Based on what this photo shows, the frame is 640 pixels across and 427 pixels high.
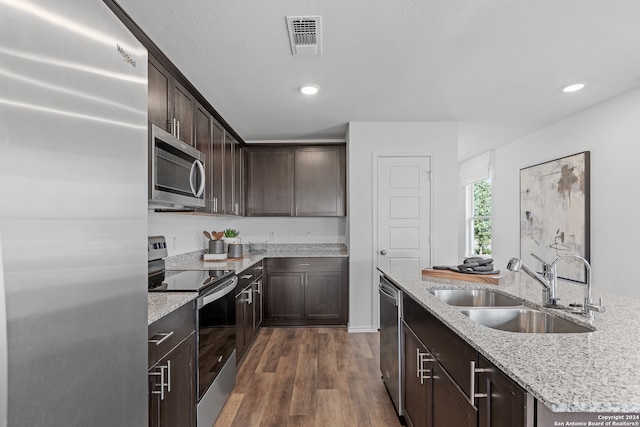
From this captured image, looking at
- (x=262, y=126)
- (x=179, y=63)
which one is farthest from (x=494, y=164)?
(x=179, y=63)

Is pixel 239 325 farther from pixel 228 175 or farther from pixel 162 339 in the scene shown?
pixel 228 175

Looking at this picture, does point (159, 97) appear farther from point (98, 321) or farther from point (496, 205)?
point (496, 205)

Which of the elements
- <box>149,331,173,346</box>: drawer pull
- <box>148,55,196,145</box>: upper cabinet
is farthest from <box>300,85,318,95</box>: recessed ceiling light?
<box>149,331,173,346</box>: drawer pull

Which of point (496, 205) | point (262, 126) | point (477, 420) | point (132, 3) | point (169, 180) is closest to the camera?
point (477, 420)

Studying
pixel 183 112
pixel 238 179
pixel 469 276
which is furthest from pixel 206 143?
pixel 469 276

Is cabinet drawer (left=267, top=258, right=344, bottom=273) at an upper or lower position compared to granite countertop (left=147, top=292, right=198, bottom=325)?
lower

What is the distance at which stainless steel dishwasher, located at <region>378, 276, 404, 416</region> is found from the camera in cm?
213

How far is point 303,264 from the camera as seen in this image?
414 centimetres

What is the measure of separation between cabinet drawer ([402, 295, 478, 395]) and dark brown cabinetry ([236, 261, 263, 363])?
63.1 inches

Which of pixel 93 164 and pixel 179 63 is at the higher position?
pixel 179 63

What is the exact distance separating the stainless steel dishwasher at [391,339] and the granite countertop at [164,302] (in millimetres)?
1217

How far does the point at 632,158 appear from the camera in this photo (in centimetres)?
298

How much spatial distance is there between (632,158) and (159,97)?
3836mm

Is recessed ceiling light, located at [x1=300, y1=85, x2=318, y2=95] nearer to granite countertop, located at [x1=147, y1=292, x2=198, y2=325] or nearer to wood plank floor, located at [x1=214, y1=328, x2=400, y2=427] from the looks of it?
granite countertop, located at [x1=147, y1=292, x2=198, y2=325]
